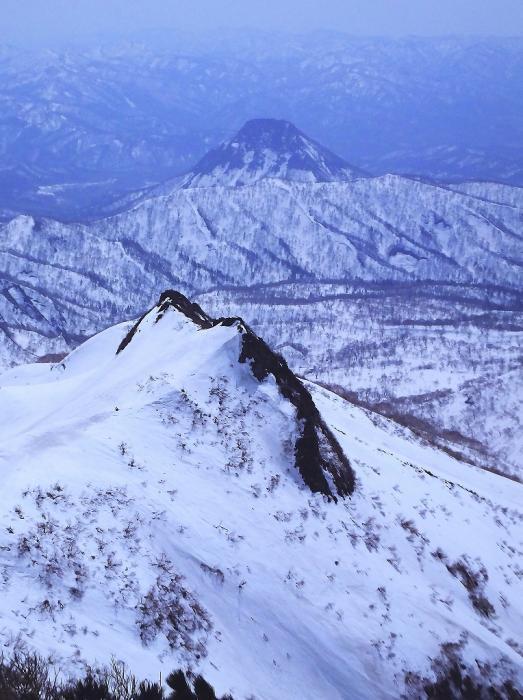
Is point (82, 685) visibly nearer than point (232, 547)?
Yes

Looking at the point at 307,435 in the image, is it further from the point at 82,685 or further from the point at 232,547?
the point at 82,685

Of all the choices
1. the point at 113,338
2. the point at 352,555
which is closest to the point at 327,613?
the point at 352,555

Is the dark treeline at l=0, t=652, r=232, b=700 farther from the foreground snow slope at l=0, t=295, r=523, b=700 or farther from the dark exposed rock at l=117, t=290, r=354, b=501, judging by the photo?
the dark exposed rock at l=117, t=290, r=354, b=501

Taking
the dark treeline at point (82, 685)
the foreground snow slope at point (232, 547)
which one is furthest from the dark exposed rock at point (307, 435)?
the dark treeline at point (82, 685)

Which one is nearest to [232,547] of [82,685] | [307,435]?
[307,435]

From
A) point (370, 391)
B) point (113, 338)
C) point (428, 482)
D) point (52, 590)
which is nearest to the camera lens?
point (52, 590)

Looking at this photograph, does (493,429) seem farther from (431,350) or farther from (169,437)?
(169,437)

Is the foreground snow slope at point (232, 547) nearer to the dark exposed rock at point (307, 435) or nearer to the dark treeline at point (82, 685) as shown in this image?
the dark exposed rock at point (307, 435)

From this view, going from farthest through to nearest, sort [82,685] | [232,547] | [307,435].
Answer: [307,435] < [232,547] < [82,685]
